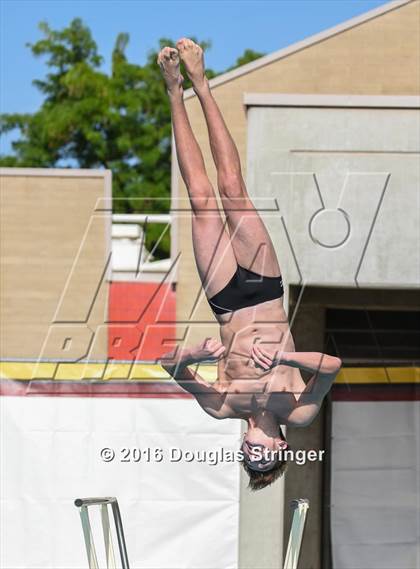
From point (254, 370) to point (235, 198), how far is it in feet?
3.85

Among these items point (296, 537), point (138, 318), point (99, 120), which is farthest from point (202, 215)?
point (99, 120)

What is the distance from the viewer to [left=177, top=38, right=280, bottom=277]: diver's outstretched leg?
6.66 meters

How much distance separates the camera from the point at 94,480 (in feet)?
29.4

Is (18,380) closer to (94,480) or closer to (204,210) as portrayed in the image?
(94,480)

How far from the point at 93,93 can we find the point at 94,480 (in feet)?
72.4

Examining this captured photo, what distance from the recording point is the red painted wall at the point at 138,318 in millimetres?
14375

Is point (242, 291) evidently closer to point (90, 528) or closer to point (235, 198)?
point (235, 198)

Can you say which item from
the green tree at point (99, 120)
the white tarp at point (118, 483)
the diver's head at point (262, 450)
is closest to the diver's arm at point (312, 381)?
the diver's head at point (262, 450)

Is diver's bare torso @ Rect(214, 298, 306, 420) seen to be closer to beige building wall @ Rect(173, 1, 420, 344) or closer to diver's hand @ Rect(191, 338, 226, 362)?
diver's hand @ Rect(191, 338, 226, 362)

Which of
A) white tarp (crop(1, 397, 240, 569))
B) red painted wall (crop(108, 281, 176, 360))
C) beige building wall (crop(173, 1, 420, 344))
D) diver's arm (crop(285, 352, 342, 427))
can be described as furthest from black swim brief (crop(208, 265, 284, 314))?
beige building wall (crop(173, 1, 420, 344))

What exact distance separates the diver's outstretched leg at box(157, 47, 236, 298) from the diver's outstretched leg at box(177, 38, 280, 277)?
0.08m

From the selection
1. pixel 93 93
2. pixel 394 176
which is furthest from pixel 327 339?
pixel 93 93

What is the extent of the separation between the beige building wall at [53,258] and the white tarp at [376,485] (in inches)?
194

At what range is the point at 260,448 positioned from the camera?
7148mm
